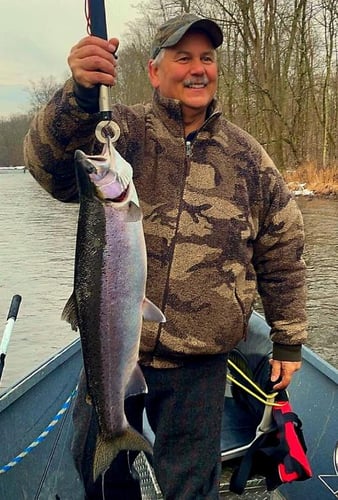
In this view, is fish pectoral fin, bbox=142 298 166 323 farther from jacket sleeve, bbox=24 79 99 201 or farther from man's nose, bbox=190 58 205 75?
man's nose, bbox=190 58 205 75

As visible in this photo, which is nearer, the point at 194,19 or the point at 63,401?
the point at 194,19

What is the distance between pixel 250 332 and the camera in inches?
161

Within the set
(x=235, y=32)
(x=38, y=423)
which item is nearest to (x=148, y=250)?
(x=38, y=423)

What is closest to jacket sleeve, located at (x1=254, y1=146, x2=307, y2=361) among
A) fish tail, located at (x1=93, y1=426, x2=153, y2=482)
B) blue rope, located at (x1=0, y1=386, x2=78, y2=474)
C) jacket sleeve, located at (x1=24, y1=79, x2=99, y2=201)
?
jacket sleeve, located at (x1=24, y1=79, x2=99, y2=201)

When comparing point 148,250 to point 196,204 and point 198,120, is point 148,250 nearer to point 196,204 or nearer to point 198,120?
point 196,204

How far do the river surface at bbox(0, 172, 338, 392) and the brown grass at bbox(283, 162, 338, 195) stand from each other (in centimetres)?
98

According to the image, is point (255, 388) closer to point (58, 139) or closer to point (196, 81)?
point (196, 81)

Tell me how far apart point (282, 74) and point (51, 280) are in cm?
1552

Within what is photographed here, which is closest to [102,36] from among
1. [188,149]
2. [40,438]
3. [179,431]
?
[188,149]

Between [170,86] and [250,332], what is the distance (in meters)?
1.93

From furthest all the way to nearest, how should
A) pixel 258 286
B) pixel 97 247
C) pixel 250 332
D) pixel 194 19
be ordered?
pixel 250 332, pixel 258 286, pixel 194 19, pixel 97 247

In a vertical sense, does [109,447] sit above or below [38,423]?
above

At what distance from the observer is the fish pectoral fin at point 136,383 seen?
2260mm

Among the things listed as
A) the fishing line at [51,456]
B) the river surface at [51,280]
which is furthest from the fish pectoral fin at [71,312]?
the river surface at [51,280]
